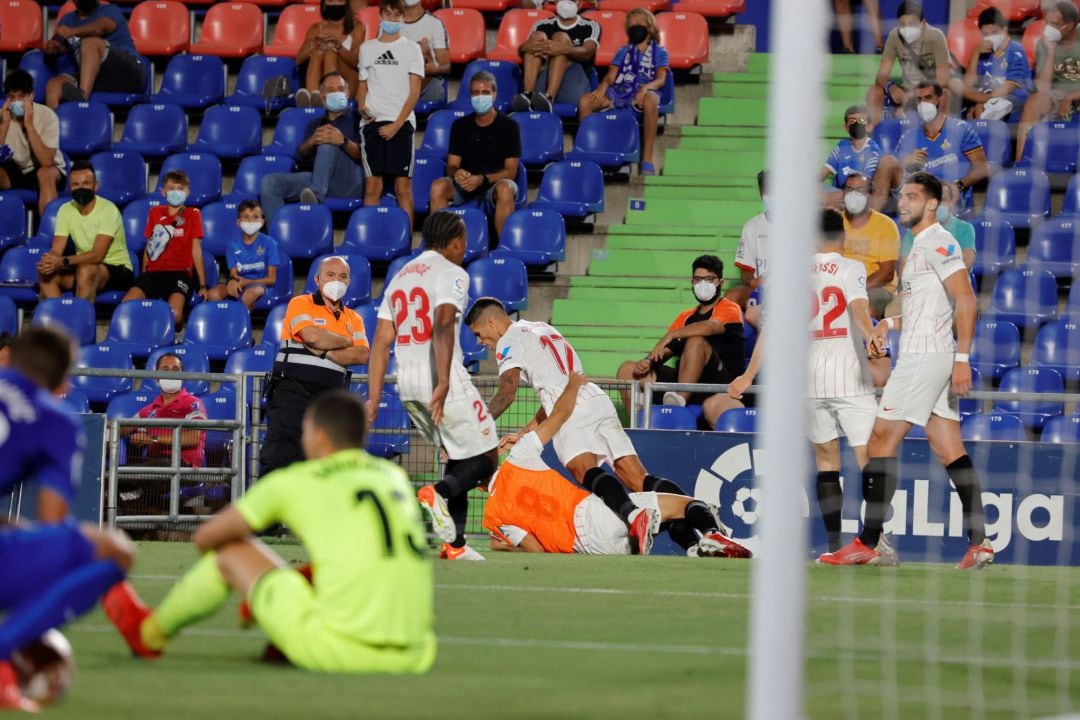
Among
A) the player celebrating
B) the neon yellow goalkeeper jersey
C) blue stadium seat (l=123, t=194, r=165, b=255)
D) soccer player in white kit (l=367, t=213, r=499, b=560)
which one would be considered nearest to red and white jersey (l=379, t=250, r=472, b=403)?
soccer player in white kit (l=367, t=213, r=499, b=560)

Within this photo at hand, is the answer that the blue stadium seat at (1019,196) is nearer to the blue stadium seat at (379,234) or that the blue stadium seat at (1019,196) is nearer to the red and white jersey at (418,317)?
the blue stadium seat at (379,234)

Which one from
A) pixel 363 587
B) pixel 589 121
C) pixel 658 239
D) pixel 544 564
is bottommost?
pixel 544 564

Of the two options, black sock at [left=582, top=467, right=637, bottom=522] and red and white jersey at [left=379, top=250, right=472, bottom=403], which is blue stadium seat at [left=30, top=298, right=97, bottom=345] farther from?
black sock at [left=582, top=467, right=637, bottom=522]

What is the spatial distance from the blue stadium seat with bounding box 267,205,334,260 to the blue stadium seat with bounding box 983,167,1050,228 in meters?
5.77

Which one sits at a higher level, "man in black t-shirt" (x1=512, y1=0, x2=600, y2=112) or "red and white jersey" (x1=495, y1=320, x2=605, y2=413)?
"man in black t-shirt" (x1=512, y1=0, x2=600, y2=112)

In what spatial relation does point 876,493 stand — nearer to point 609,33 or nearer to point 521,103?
point 521,103

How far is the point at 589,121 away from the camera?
15555mm

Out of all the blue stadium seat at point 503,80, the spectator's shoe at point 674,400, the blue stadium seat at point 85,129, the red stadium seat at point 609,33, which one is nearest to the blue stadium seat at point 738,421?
the spectator's shoe at point 674,400

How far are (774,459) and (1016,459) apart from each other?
7.95 meters

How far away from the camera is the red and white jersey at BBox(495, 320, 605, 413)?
10766 millimetres

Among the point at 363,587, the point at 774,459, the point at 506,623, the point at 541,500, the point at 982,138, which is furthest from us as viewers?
the point at 982,138

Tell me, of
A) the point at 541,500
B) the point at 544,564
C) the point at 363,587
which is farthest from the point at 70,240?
the point at 363,587

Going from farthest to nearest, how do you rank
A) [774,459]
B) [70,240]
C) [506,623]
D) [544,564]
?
[70,240]
[544,564]
[506,623]
[774,459]

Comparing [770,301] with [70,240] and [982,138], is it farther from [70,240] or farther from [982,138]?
[70,240]
